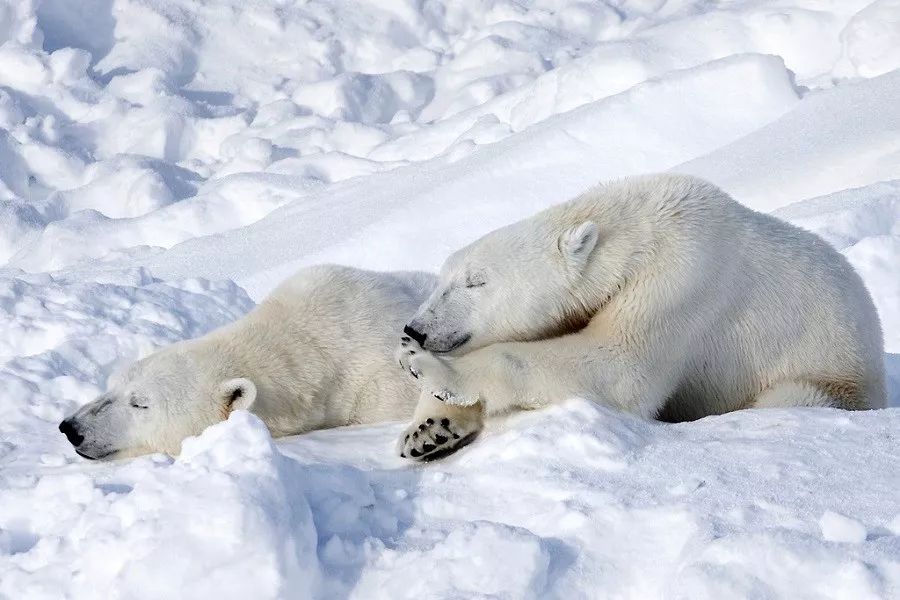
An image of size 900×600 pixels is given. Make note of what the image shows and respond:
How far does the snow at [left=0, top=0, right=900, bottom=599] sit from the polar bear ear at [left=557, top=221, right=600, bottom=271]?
673mm

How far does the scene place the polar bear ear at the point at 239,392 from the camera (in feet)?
12.9

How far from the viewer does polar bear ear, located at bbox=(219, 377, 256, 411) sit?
3934 mm

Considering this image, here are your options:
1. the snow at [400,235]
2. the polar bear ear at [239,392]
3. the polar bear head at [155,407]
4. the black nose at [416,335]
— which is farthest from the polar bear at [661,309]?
the polar bear head at [155,407]

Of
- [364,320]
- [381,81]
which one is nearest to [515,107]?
[381,81]

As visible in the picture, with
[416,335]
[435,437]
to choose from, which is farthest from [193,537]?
[416,335]

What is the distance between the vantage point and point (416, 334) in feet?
12.0

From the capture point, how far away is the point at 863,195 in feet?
21.6

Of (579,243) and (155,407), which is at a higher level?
(579,243)

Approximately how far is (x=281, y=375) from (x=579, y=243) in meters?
1.37

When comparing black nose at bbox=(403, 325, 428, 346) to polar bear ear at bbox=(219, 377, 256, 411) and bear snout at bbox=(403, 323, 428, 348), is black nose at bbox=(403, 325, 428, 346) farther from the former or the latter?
polar bear ear at bbox=(219, 377, 256, 411)

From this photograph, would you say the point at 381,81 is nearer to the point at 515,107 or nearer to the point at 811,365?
the point at 515,107

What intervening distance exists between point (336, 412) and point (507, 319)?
0.98m

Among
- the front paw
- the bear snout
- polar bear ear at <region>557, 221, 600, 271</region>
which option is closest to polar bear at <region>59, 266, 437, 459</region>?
the bear snout

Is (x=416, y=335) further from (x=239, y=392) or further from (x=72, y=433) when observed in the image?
(x=72, y=433)
